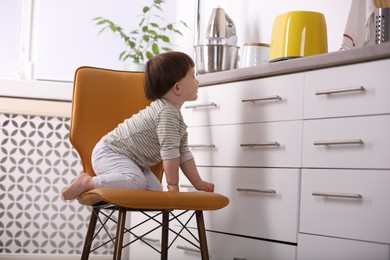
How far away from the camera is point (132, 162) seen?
2113 mm

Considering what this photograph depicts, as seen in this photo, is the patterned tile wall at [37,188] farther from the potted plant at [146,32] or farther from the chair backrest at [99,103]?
the chair backrest at [99,103]

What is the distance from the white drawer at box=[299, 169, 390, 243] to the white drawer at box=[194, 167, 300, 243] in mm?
57

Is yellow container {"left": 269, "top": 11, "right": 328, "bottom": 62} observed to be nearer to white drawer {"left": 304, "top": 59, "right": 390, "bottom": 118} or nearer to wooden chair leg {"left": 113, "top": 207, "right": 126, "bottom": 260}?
white drawer {"left": 304, "top": 59, "right": 390, "bottom": 118}

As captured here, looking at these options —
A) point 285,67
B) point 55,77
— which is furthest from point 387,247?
point 55,77

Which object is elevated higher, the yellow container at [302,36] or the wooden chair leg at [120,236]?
the yellow container at [302,36]

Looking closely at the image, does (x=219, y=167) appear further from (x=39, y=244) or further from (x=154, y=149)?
(x=39, y=244)

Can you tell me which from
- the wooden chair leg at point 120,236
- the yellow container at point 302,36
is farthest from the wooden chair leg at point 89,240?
the yellow container at point 302,36

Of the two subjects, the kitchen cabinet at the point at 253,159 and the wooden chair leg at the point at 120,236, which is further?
the kitchen cabinet at the point at 253,159

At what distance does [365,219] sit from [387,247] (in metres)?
0.10

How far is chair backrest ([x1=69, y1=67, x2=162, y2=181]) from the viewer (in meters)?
2.22

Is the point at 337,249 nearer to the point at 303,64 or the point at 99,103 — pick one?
the point at 303,64

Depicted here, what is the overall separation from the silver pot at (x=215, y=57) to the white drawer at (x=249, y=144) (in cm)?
26

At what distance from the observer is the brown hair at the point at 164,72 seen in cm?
212

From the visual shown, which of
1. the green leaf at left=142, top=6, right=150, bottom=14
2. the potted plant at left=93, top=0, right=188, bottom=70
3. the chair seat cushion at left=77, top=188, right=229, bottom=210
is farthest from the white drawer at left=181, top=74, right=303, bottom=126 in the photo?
the green leaf at left=142, top=6, right=150, bottom=14
